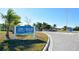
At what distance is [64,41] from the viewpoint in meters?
7.99

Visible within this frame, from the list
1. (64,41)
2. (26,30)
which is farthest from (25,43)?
(64,41)

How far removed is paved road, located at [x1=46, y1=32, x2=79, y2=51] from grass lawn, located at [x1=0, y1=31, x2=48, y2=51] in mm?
205

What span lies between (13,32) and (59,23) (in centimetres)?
116

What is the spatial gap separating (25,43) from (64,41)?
96cm

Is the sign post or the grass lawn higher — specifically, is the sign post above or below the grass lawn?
above

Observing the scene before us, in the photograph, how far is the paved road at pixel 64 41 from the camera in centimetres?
789

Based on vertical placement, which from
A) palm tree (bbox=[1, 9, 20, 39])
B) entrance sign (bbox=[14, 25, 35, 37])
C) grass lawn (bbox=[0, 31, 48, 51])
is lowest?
grass lawn (bbox=[0, 31, 48, 51])

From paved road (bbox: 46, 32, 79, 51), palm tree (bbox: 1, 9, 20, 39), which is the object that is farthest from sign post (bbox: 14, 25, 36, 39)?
paved road (bbox: 46, 32, 79, 51)

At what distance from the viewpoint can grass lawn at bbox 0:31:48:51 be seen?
7949 millimetres

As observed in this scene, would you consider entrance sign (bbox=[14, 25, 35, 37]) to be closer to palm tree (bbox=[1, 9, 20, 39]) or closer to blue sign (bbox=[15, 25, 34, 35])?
blue sign (bbox=[15, 25, 34, 35])

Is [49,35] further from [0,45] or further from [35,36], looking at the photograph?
[0,45]
